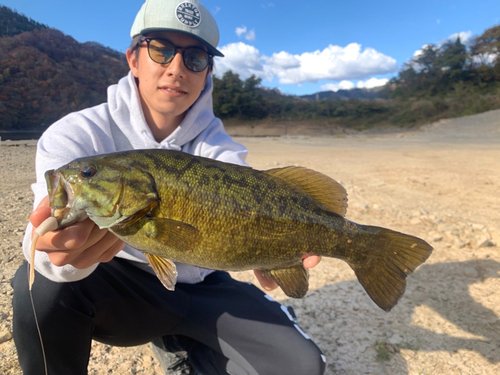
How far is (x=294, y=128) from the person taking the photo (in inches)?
1807

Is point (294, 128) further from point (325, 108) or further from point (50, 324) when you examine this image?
point (50, 324)

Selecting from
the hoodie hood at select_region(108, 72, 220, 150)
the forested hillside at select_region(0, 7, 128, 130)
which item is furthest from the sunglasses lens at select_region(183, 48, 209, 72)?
the forested hillside at select_region(0, 7, 128, 130)

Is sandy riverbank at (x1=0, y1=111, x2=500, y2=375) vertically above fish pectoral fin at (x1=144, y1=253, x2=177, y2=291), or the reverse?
fish pectoral fin at (x1=144, y1=253, x2=177, y2=291)

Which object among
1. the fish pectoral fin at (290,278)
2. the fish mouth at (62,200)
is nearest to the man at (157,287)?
the fish pectoral fin at (290,278)

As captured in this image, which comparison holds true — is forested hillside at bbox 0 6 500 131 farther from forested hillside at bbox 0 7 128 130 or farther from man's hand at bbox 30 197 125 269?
man's hand at bbox 30 197 125 269

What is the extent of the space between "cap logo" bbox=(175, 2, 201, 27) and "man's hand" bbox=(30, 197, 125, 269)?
174cm

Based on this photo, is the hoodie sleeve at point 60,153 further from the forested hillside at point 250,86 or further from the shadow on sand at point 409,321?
the forested hillside at point 250,86

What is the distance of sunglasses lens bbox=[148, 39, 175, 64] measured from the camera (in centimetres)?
269

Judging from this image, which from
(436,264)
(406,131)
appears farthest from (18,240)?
(406,131)

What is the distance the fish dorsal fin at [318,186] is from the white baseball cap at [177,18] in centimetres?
135

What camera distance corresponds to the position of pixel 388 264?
2.27m

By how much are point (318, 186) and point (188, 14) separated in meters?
1.73

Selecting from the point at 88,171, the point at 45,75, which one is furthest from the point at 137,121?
the point at 45,75

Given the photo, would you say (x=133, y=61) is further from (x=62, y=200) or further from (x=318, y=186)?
(x=318, y=186)
